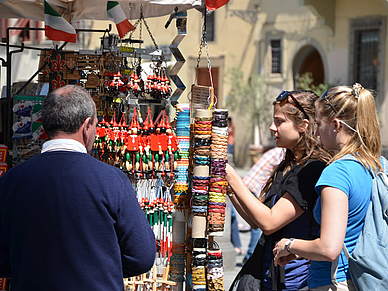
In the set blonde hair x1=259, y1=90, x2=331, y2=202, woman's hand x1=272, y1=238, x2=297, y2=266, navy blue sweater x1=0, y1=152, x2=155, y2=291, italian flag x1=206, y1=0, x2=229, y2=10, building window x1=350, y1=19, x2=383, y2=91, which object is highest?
building window x1=350, y1=19, x2=383, y2=91

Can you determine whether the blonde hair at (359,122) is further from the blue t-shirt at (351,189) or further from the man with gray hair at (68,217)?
the man with gray hair at (68,217)

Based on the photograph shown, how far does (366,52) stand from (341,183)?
45.7 ft

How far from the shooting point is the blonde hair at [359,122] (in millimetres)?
1987

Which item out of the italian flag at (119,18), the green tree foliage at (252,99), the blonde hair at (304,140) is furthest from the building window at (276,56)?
the blonde hair at (304,140)

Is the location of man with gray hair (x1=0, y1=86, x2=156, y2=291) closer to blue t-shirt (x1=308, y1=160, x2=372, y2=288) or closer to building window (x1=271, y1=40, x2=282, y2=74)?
blue t-shirt (x1=308, y1=160, x2=372, y2=288)

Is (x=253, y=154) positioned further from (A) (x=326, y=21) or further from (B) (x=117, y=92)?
(B) (x=117, y=92)

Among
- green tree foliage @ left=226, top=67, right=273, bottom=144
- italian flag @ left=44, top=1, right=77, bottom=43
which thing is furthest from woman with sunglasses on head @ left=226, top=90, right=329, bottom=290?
green tree foliage @ left=226, top=67, right=273, bottom=144

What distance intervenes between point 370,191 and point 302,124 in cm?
62

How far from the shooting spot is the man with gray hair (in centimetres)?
175

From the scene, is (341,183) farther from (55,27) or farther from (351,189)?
(55,27)

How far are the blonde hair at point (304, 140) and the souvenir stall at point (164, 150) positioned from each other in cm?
34

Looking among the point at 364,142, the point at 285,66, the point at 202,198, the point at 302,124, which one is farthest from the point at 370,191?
the point at 285,66

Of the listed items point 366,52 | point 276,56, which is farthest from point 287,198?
point 276,56

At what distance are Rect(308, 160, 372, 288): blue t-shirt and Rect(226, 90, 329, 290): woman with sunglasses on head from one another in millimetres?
300
